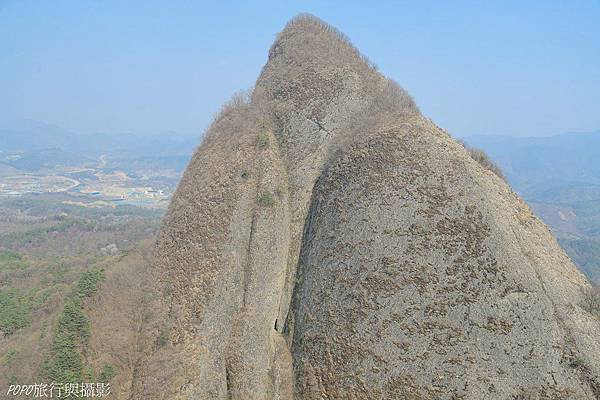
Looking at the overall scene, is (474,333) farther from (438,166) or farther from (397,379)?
(438,166)

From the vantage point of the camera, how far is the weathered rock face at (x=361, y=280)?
21109 millimetres

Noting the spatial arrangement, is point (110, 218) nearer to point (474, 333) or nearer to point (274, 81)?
point (274, 81)

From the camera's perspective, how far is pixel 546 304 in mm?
21453

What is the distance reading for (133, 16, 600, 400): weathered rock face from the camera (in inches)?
831

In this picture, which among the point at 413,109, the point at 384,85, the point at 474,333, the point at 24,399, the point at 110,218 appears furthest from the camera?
the point at 110,218

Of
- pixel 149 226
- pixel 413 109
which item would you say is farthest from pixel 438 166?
pixel 149 226

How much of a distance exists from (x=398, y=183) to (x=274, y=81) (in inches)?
586

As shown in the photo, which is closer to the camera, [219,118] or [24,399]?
[24,399]

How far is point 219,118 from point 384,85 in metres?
12.9

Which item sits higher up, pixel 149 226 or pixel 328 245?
pixel 328 245

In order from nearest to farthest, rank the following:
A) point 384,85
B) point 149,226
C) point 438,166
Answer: point 438,166
point 384,85
point 149,226

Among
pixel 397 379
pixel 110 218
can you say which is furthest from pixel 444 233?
pixel 110 218

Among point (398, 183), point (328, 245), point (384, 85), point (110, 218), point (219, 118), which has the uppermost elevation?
point (384, 85)

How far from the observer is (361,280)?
Answer: 24.4m
